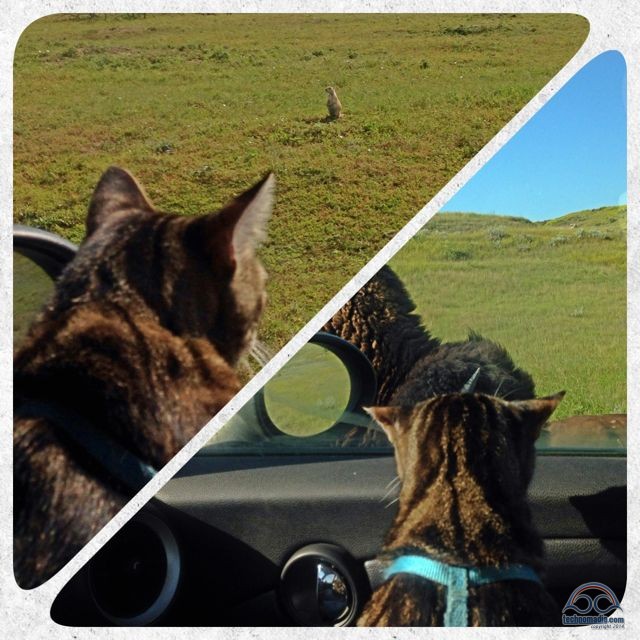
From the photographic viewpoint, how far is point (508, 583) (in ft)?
8.55

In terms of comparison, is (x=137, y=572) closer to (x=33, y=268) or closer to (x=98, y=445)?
(x=98, y=445)

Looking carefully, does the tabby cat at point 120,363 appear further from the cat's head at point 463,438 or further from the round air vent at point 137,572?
the cat's head at point 463,438

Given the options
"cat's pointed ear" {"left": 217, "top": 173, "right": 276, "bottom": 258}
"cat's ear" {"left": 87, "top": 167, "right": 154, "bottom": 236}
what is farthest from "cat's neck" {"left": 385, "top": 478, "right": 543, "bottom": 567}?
"cat's ear" {"left": 87, "top": 167, "right": 154, "bottom": 236}

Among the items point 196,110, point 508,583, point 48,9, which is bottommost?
point 508,583

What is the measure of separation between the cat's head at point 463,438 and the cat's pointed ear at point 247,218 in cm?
70

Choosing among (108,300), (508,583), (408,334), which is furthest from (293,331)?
Result: (508,583)

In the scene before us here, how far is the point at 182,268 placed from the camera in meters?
2.57

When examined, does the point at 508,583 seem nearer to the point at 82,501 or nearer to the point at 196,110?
the point at 82,501

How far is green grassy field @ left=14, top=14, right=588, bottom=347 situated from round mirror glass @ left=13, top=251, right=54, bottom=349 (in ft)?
0.65

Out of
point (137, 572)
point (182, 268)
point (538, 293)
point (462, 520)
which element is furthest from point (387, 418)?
point (137, 572)

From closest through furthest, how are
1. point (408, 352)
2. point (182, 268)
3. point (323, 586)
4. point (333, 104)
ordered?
point (182, 268) → point (323, 586) → point (408, 352) → point (333, 104)

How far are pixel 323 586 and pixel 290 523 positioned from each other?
0.77 ft

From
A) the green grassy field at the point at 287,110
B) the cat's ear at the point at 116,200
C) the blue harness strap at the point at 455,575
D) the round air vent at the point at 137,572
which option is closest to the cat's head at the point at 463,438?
the blue harness strap at the point at 455,575

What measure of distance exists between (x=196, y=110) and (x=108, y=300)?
3.15 ft
